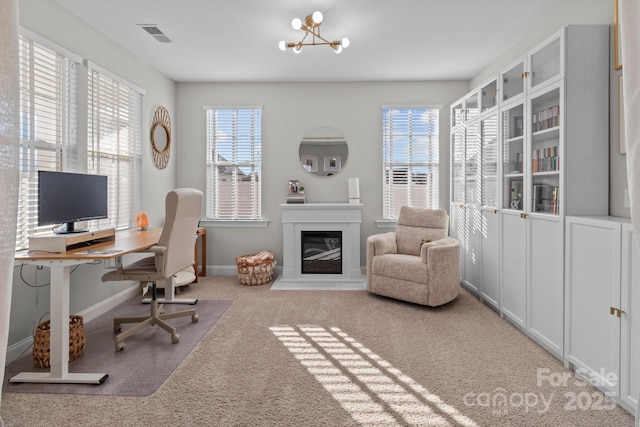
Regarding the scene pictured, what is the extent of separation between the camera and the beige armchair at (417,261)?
3.49 meters

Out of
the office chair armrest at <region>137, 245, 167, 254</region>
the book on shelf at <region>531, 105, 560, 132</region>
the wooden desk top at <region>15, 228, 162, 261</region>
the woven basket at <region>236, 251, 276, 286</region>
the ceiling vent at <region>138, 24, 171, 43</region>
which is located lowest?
the woven basket at <region>236, 251, 276, 286</region>

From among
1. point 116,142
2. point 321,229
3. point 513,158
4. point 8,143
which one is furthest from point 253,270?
point 8,143

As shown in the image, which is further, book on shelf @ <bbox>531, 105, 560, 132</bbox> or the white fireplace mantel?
the white fireplace mantel

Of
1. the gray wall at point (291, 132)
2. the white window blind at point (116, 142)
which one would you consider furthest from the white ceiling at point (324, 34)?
the white window blind at point (116, 142)

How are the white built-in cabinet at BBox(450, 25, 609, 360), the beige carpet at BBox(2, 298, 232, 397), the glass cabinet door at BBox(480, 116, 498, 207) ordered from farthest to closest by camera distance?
the glass cabinet door at BBox(480, 116, 498, 207)
the white built-in cabinet at BBox(450, 25, 609, 360)
the beige carpet at BBox(2, 298, 232, 397)

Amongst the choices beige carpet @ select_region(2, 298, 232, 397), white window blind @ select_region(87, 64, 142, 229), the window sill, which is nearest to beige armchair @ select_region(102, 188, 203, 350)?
beige carpet @ select_region(2, 298, 232, 397)

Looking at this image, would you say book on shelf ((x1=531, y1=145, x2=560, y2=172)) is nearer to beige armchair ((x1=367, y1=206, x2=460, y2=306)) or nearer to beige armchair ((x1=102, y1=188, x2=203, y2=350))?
beige armchair ((x1=367, y1=206, x2=460, y2=306))

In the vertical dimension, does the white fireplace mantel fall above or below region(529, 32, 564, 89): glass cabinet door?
below

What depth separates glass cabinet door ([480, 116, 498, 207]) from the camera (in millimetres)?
3277

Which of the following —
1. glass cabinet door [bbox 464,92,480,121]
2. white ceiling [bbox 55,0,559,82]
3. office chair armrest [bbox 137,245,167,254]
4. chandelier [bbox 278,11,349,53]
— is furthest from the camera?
glass cabinet door [bbox 464,92,480,121]

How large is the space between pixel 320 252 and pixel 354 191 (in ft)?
3.03

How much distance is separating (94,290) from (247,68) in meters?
2.95

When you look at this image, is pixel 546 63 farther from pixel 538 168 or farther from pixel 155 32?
pixel 155 32

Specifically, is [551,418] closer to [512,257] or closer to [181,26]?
[512,257]
